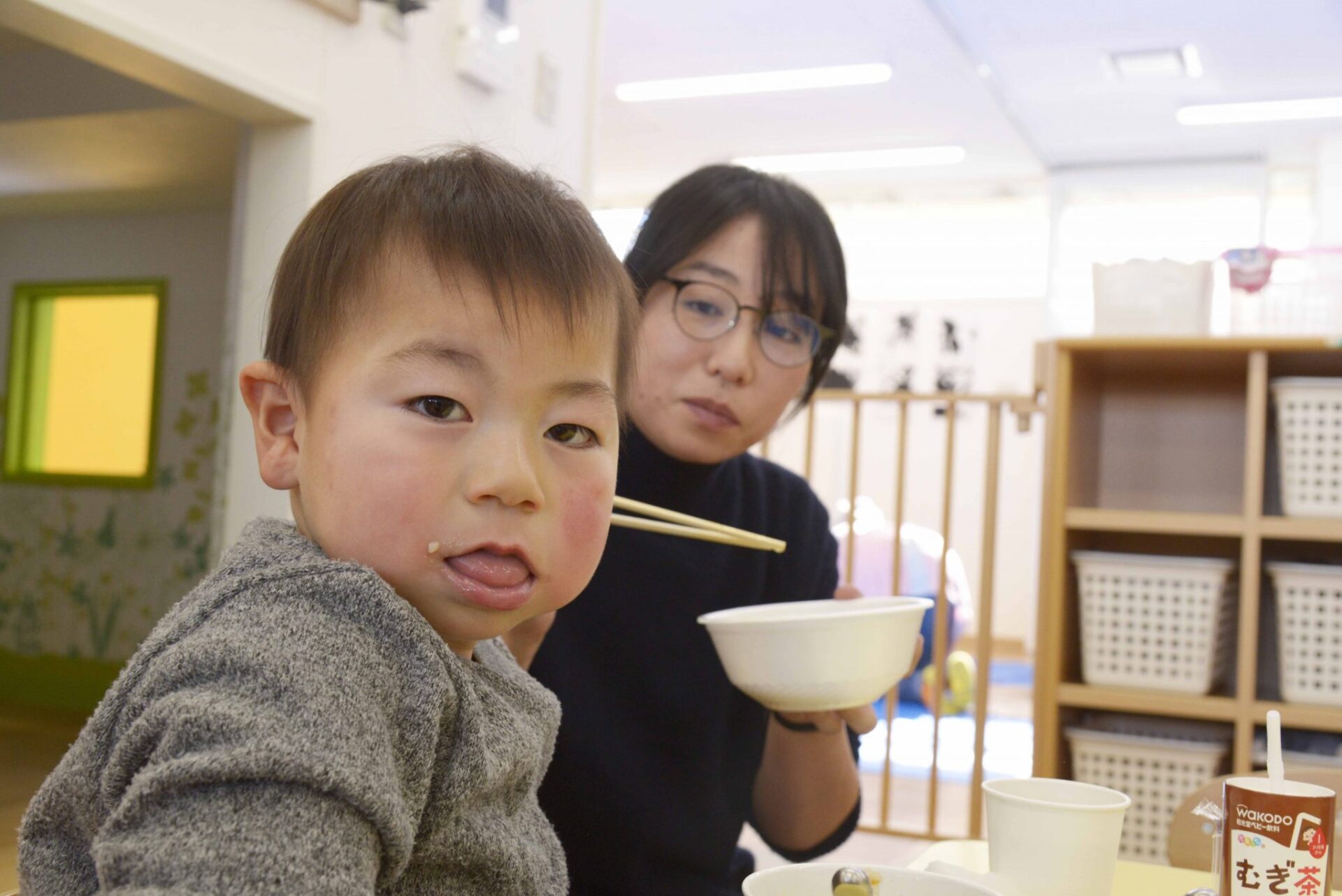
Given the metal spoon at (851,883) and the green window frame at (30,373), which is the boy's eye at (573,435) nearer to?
the metal spoon at (851,883)

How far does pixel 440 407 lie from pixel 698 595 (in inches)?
27.4

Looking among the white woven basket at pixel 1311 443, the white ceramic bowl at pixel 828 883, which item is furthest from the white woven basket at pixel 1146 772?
the white ceramic bowl at pixel 828 883

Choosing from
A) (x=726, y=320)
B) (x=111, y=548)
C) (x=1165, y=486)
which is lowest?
(x=111, y=548)

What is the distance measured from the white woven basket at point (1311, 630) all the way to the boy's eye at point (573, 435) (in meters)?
2.05

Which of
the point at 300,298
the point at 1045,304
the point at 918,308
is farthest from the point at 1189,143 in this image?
the point at 300,298

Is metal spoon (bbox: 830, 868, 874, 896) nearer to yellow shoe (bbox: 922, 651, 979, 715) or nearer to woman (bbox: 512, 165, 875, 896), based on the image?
woman (bbox: 512, 165, 875, 896)

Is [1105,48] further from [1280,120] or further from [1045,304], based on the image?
[1045,304]

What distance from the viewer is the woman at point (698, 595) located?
3.84ft

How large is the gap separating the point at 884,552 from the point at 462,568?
19.5ft

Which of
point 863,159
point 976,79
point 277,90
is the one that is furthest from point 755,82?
point 277,90

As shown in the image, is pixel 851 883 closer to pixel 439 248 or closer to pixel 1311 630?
pixel 439 248

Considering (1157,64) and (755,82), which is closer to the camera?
(1157,64)

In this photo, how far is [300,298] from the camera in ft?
2.21

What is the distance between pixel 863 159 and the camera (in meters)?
7.30
